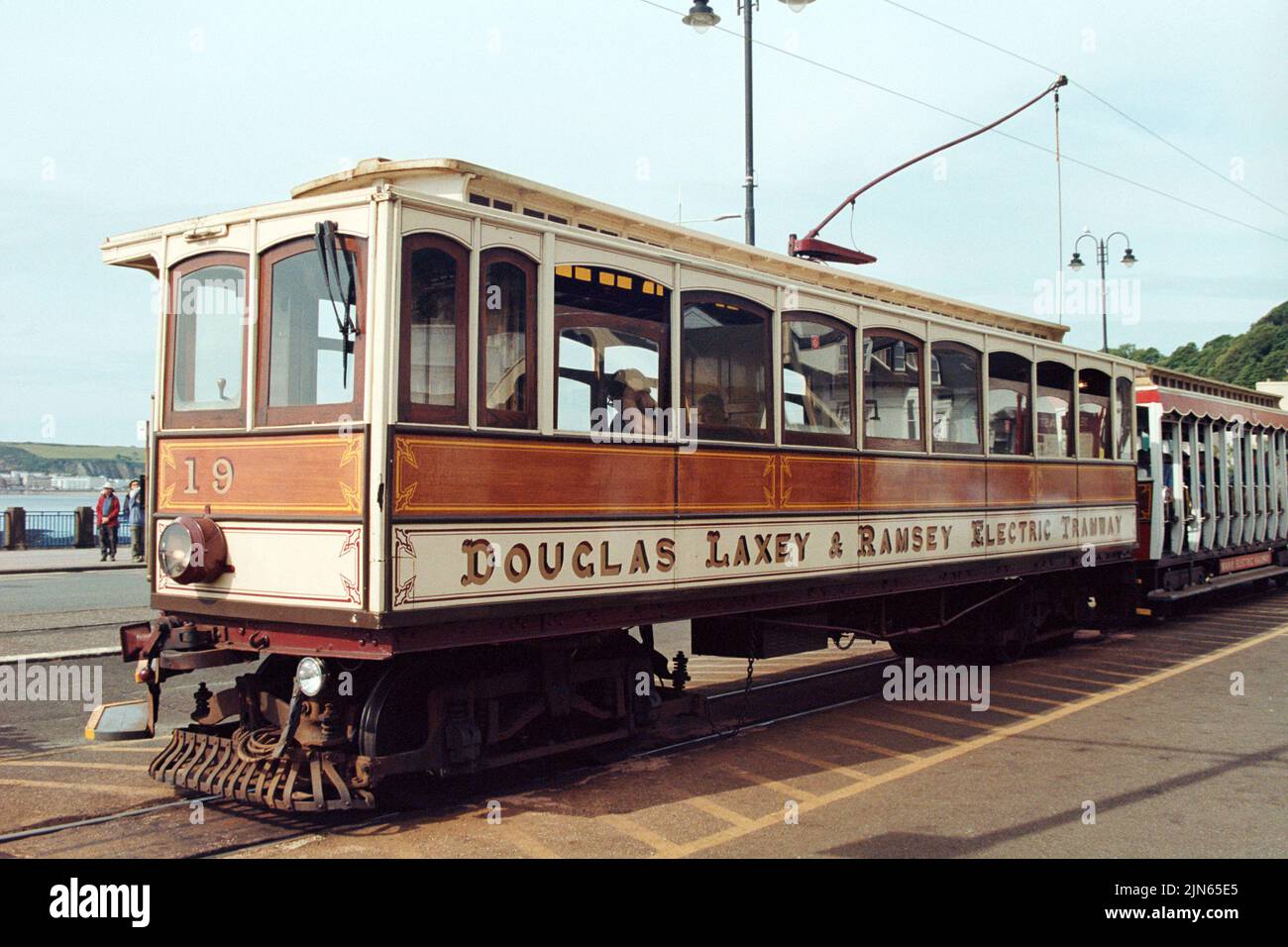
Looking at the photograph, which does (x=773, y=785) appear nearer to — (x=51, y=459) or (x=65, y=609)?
(x=65, y=609)

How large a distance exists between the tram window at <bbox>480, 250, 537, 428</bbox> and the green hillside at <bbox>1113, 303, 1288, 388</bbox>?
7365cm

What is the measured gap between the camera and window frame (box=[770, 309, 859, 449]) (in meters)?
8.01

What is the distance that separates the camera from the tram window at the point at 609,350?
21.4 feet

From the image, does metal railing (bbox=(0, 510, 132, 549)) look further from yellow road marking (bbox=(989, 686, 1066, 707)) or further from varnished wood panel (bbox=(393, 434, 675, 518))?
varnished wood panel (bbox=(393, 434, 675, 518))

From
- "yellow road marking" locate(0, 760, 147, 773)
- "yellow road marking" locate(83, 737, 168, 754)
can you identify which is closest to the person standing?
"yellow road marking" locate(83, 737, 168, 754)

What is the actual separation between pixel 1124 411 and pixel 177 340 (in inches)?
436

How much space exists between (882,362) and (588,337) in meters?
3.46

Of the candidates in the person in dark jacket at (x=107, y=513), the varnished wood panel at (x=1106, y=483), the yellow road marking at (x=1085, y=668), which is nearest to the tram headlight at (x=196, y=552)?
the yellow road marking at (x=1085, y=668)

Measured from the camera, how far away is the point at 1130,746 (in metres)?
7.94

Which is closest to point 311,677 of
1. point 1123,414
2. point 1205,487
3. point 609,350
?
point 609,350

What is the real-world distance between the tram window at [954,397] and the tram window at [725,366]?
2608mm

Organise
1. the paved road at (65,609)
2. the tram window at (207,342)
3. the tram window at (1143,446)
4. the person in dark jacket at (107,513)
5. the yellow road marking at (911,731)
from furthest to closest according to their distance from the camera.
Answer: the person in dark jacket at (107,513) < the tram window at (1143,446) < the paved road at (65,609) < the yellow road marking at (911,731) < the tram window at (207,342)

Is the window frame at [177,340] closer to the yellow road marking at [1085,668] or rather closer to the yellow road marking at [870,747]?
Result: the yellow road marking at [870,747]

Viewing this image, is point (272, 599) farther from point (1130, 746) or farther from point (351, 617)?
point (1130, 746)
